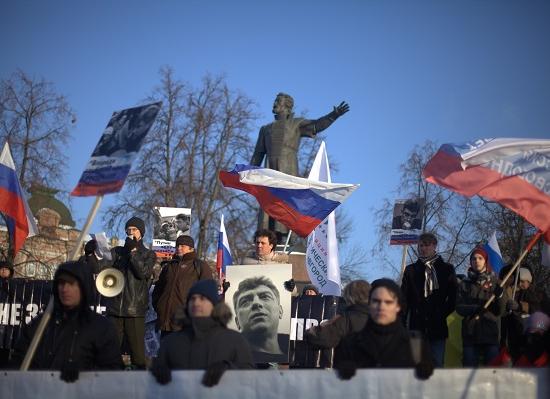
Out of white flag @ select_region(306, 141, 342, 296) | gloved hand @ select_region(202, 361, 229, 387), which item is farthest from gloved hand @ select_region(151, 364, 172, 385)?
white flag @ select_region(306, 141, 342, 296)

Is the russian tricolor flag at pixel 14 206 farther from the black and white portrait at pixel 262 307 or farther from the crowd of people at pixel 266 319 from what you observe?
the black and white portrait at pixel 262 307

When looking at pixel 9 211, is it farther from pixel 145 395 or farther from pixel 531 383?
pixel 531 383

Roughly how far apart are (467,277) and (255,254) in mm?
2835

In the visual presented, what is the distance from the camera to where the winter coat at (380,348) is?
5258 millimetres

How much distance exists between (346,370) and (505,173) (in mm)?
2913

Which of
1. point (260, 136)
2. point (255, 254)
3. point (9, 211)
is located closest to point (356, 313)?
point (255, 254)

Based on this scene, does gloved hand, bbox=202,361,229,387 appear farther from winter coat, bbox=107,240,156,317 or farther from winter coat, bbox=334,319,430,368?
winter coat, bbox=107,240,156,317

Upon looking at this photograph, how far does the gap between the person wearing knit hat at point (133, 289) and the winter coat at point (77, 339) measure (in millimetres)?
4018

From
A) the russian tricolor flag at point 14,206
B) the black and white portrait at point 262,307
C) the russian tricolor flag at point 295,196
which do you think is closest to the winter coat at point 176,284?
the black and white portrait at point 262,307

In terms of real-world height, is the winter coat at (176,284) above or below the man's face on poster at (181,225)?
below

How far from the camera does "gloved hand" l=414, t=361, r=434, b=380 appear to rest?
515 centimetres

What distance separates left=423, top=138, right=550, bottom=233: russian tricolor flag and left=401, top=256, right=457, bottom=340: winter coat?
1.75 m

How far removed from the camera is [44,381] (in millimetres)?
5402

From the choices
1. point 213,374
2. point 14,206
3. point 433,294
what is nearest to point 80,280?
point 213,374
